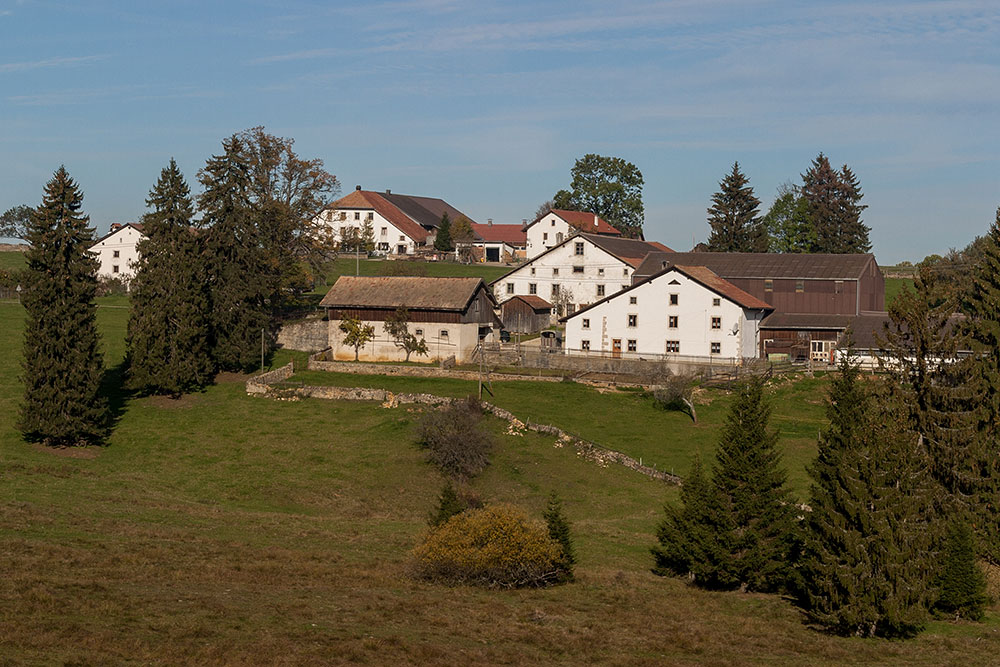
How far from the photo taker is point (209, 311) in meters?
65.1

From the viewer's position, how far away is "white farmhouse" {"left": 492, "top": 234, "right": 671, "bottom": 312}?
89.1 m

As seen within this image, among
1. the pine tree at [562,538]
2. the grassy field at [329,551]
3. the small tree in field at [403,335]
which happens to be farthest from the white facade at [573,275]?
the pine tree at [562,538]

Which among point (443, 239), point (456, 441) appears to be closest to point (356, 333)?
point (456, 441)

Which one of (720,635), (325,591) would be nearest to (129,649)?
(325,591)

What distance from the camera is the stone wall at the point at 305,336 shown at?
2849 inches

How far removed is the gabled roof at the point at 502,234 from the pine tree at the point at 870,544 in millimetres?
102152

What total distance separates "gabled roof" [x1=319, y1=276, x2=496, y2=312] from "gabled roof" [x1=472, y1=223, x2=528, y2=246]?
61.1 metres

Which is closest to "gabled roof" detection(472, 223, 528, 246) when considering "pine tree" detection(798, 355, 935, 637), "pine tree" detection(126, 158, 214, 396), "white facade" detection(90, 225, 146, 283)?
"white facade" detection(90, 225, 146, 283)

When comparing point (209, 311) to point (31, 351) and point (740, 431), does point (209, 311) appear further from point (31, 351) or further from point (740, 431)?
point (740, 431)

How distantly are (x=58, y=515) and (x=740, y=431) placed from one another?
25204mm

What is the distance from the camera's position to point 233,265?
66.5 metres

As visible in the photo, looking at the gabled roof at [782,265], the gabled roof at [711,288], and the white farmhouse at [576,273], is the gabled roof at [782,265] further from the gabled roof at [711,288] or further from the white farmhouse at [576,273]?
the gabled roof at [711,288]

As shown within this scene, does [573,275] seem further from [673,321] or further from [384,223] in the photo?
[384,223]

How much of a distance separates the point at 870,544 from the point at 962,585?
5.09 m
